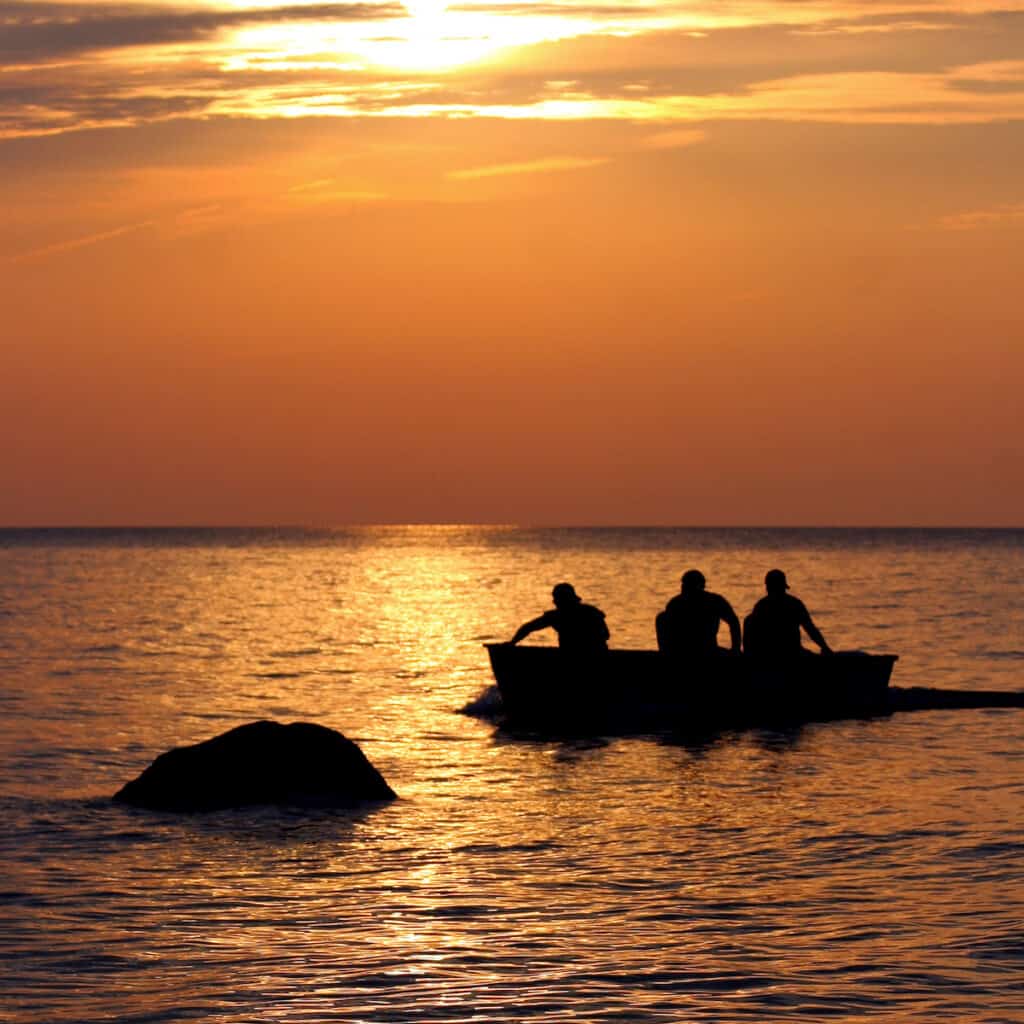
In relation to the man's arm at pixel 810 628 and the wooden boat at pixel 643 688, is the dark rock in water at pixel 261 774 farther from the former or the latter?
the man's arm at pixel 810 628

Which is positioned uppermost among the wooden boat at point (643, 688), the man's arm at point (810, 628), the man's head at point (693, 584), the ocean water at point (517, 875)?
the man's head at point (693, 584)

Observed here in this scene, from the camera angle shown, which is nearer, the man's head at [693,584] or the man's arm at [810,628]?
the man's head at [693,584]

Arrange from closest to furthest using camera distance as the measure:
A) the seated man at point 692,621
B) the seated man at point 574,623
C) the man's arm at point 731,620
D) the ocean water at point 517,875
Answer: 1. the ocean water at point 517,875
2. the seated man at point 574,623
3. the man's arm at point 731,620
4. the seated man at point 692,621

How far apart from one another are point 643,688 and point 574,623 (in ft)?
5.40

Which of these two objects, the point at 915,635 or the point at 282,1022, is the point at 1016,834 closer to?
the point at 282,1022

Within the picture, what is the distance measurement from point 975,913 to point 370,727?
602 inches

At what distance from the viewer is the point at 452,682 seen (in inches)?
1432

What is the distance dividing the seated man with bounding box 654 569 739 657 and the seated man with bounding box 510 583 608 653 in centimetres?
86

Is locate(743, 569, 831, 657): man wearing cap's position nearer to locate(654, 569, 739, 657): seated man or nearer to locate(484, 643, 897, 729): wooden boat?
locate(484, 643, 897, 729): wooden boat

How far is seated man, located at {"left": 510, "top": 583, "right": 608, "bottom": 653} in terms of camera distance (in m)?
25.1

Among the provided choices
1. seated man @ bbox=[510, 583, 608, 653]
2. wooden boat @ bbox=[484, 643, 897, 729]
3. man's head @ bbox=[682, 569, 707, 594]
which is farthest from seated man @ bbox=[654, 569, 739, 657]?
seated man @ bbox=[510, 583, 608, 653]

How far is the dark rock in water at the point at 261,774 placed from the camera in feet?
59.9

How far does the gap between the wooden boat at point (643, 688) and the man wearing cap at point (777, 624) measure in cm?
20

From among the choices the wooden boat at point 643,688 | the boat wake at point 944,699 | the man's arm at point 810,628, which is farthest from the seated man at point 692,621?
the boat wake at point 944,699
